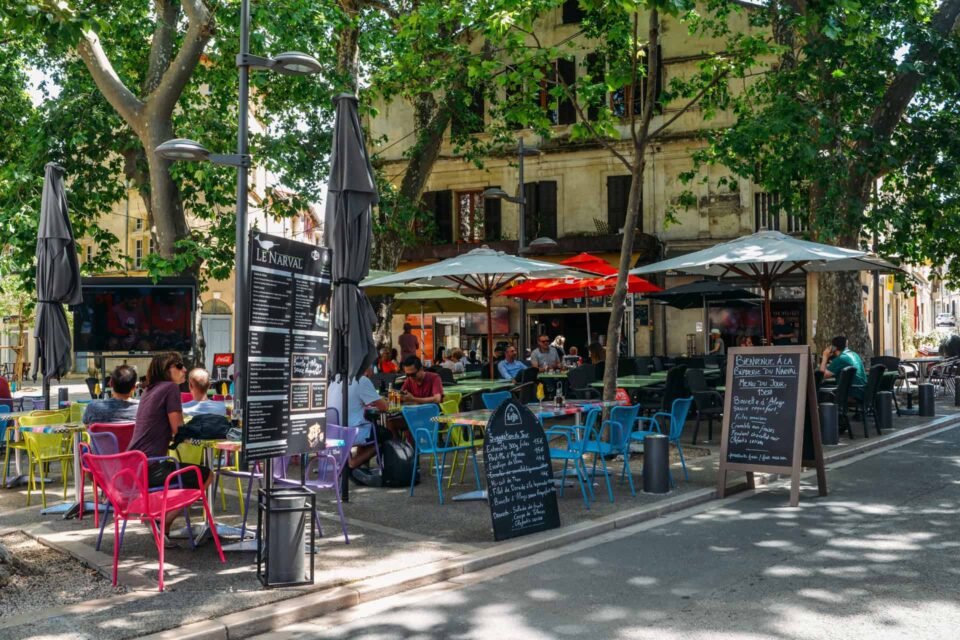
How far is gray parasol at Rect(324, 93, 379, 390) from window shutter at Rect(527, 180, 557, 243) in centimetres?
2122

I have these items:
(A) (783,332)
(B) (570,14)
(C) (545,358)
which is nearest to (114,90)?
(C) (545,358)

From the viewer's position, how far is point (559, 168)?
2970 centimetres

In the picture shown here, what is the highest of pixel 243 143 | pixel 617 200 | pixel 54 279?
pixel 617 200

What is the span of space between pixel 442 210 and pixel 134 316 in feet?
50.9

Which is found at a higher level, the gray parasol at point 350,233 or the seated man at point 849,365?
the gray parasol at point 350,233

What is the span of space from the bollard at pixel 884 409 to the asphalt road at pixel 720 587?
6.69 meters

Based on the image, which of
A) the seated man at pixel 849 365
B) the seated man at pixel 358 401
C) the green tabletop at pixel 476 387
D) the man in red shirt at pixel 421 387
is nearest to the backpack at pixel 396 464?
the seated man at pixel 358 401

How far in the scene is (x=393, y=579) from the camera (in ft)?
20.9

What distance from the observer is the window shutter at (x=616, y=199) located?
1123 inches

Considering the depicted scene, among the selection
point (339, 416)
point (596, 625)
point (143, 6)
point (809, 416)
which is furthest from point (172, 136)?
point (596, 625)

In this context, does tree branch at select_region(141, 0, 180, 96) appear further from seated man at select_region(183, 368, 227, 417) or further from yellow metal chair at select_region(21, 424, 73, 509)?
seated man at select_region(183, 368, 227, 417)

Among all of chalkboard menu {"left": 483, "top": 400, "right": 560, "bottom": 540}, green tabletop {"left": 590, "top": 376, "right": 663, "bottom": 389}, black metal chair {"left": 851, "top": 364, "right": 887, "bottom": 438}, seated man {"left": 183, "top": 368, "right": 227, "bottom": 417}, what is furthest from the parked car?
seated man {"left": 183, "top": 368, "right": 227, "bottom": 417}

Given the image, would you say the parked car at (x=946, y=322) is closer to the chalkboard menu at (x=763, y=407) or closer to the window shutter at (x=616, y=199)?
the window shutter at (x=616, y=199)

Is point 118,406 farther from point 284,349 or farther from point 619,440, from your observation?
point 619,440
